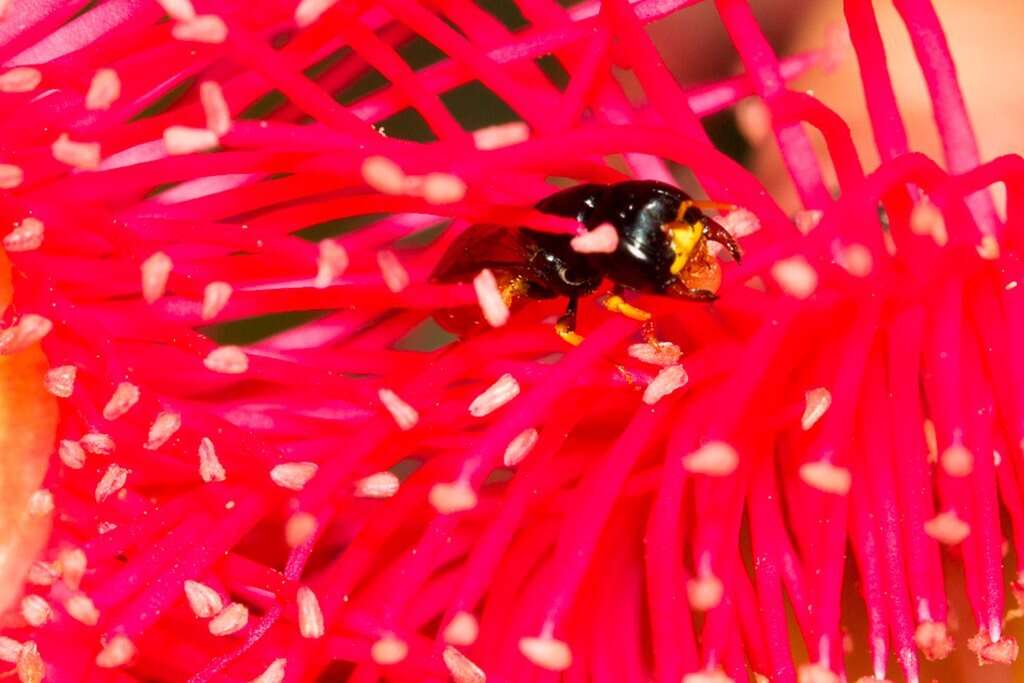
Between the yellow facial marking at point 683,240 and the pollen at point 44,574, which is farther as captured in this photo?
the pollen at point 44,574

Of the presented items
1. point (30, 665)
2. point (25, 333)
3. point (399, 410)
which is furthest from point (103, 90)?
point (30, 665)

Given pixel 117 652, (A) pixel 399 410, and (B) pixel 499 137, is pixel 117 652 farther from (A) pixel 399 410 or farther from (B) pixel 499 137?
(B) pixel 499 137

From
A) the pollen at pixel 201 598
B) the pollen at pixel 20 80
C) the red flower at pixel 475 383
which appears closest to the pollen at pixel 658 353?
the red flower at pixel 475 383

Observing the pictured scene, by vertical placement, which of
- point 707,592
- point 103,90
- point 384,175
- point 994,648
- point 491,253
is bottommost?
point 994,648

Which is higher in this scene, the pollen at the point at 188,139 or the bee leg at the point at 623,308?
the pollen at the point at 188,139

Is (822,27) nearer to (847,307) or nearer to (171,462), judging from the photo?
(847,307)

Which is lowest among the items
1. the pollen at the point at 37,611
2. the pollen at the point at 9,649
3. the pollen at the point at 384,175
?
→ the pollen at the point at 9,649

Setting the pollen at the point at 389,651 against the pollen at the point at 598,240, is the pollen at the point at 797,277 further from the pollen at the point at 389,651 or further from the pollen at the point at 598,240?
the pollen at the point at 389,651
